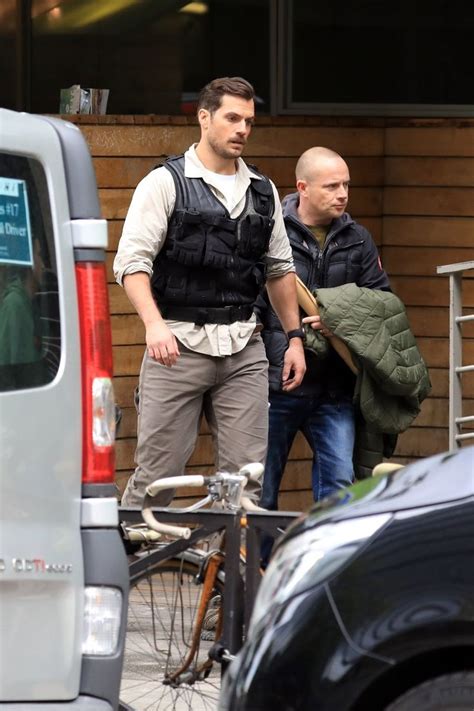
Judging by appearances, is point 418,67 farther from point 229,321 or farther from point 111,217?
point 229,321

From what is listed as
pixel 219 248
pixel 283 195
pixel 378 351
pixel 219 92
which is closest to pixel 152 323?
pixel 219 248

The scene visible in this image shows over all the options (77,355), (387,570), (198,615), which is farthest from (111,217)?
(387,570)

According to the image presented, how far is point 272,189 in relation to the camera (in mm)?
6586

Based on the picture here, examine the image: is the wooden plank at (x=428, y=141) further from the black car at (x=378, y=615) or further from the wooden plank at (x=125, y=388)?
the black car at (x=378, y=615)

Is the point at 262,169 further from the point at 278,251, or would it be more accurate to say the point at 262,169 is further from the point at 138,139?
the point at 278,251

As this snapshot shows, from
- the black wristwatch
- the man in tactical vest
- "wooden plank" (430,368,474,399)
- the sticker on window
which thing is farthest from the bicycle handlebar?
"wooden plank" (430,368,474,399)

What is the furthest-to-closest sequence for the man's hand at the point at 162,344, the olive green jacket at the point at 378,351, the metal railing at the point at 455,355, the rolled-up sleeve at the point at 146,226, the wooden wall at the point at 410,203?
the wooden wall at the point at 410,203 → the metal railing at the point at 455,355 → the olive green jacket at the point at 378,351 → the rolled-up sleeve at the point at 146,226 → the man's hand at the point at 162,344

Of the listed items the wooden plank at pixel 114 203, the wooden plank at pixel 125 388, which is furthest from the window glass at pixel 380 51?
the wooden plank at pixel 125 388

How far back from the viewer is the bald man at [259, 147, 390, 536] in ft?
23.4

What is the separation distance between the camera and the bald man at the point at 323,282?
7.12 meters

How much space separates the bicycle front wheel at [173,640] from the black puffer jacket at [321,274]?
83.9 inches

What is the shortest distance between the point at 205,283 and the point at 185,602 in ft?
5.40

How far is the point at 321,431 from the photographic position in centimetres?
724

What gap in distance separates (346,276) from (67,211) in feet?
9.87
